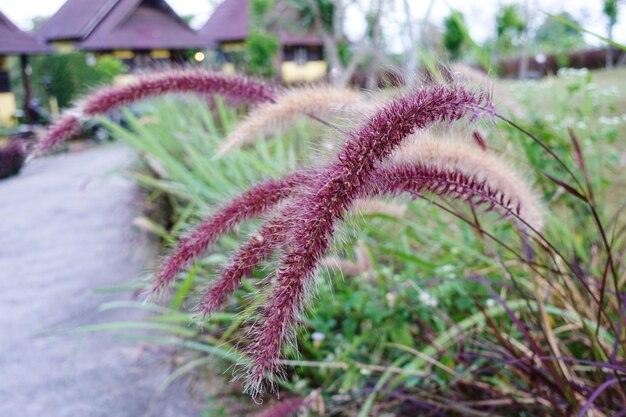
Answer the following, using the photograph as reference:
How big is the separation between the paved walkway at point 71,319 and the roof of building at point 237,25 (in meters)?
14.7

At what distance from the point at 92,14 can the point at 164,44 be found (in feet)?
29.3

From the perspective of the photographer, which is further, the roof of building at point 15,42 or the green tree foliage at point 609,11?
the green tree foliage at point 609,11

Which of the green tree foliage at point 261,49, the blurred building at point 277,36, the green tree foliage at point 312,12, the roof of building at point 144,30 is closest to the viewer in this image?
the green tree foliage at point 312,12

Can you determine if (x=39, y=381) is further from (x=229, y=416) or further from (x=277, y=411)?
(x=277, y=411)

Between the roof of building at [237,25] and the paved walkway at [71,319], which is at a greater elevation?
the roof of building at [237,25]

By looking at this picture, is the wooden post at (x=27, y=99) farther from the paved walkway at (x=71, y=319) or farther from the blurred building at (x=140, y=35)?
the paved walkway at (x=71, y=319)

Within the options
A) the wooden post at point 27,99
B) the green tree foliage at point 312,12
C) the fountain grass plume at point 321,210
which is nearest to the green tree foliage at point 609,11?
the green tree foliage at point 312,12

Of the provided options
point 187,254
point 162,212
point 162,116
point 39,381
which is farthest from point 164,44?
point 187,254

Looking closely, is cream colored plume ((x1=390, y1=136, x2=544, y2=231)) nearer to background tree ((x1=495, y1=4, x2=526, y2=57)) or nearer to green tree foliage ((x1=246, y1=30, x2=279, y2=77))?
green tree foliage ((x1=246, y1=30, x2=279, y2=77))

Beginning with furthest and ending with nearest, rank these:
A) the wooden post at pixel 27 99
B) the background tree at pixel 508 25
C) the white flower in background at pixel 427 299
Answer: the background tree at pixel 508 25, the wooden post at pixel 27 99, the white flower in background at pixel 427 299

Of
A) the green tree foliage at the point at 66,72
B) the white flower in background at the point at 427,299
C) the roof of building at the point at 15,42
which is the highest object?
the roof of building at the point at 15,42

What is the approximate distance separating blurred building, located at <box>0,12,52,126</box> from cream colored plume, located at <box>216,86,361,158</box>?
11804mm

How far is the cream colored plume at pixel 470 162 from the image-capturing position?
2.73 feet

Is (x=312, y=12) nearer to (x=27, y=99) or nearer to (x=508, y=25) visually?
(x=27, y=99)
